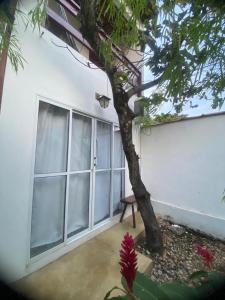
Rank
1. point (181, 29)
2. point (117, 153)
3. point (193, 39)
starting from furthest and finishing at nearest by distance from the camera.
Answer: point (117, 153)
point (181, 29)
point (193, 39)

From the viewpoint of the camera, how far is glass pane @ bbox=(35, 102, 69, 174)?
2477 mm

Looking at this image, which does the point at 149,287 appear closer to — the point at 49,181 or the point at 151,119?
the point at 49,181

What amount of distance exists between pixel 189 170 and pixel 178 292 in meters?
3.72

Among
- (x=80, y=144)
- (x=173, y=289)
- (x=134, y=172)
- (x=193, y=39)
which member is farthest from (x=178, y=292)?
(x=80, y=144)

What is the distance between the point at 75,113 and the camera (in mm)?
3025

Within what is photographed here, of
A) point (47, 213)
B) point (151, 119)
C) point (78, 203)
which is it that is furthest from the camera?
point (151, 119)

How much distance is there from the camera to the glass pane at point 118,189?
159 inches

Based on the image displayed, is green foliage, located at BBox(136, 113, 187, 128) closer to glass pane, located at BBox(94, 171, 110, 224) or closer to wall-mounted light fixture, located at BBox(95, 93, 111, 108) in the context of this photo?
wall-mounted light fixture, located at BBox(95, 93, 111, 108)

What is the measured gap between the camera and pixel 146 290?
65cm

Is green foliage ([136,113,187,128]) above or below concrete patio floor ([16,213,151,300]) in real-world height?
above

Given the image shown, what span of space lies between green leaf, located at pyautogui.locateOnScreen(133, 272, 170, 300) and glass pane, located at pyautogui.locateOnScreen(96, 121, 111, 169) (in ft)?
9.30

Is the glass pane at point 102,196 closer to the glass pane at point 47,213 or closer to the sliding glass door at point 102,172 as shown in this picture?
the sliding glass door at point 102,172

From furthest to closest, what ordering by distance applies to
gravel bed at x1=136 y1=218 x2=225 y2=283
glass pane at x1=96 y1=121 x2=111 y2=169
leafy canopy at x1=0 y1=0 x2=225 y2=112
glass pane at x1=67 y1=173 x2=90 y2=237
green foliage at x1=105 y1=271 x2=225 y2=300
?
glass pane at x1=96 y1=121 x2=111 y2=169 < glass pane at x1=67 y1=173 x2=90 y2=237 < gravel bed at x1=136 y1=218 x2=225 y2=283 < leafy canopy at x1=0 y1=0 x2=225 y2=112 < green foliage at x1=105 y1=271 x2=225 y2=300

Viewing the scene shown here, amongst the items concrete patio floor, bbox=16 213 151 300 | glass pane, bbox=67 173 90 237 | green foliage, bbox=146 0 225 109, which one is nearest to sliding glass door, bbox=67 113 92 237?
glass pane, bbox=67 173 90 237
